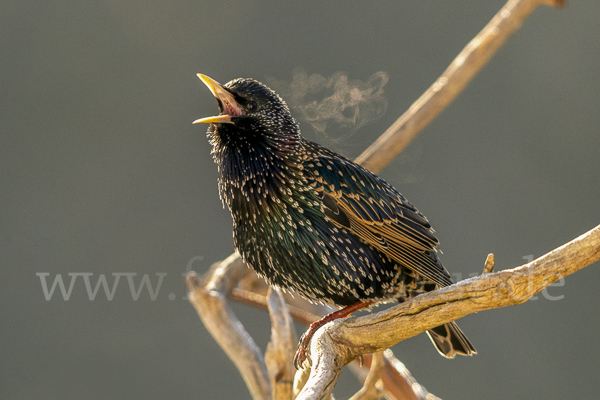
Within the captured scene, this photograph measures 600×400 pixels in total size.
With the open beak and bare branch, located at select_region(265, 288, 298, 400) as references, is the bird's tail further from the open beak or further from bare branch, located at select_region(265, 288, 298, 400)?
the open beak

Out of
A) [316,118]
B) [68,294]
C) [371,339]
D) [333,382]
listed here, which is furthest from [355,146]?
[68,294]

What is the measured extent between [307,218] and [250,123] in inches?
12.2

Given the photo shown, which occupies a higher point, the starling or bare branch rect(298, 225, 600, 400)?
the starling

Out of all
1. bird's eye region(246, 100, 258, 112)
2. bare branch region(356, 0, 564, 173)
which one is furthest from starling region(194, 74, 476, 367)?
bare branch region(356, 0, 564, 173)

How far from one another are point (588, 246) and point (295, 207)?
735 millimetres

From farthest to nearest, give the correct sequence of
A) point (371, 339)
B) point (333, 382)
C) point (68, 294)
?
point (68, 294) → point (371, 339) → point (333, 382)

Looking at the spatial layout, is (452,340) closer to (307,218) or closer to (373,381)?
(373,381)

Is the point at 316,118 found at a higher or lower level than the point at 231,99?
lower

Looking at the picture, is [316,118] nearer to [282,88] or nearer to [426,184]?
[282,88]

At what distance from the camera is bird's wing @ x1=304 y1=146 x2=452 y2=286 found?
1576 mm

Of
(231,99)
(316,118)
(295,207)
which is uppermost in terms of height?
(231,99)

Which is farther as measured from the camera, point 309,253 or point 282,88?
point 282,88

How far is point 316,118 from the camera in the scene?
1.89 m

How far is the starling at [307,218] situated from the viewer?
1.54 metres
